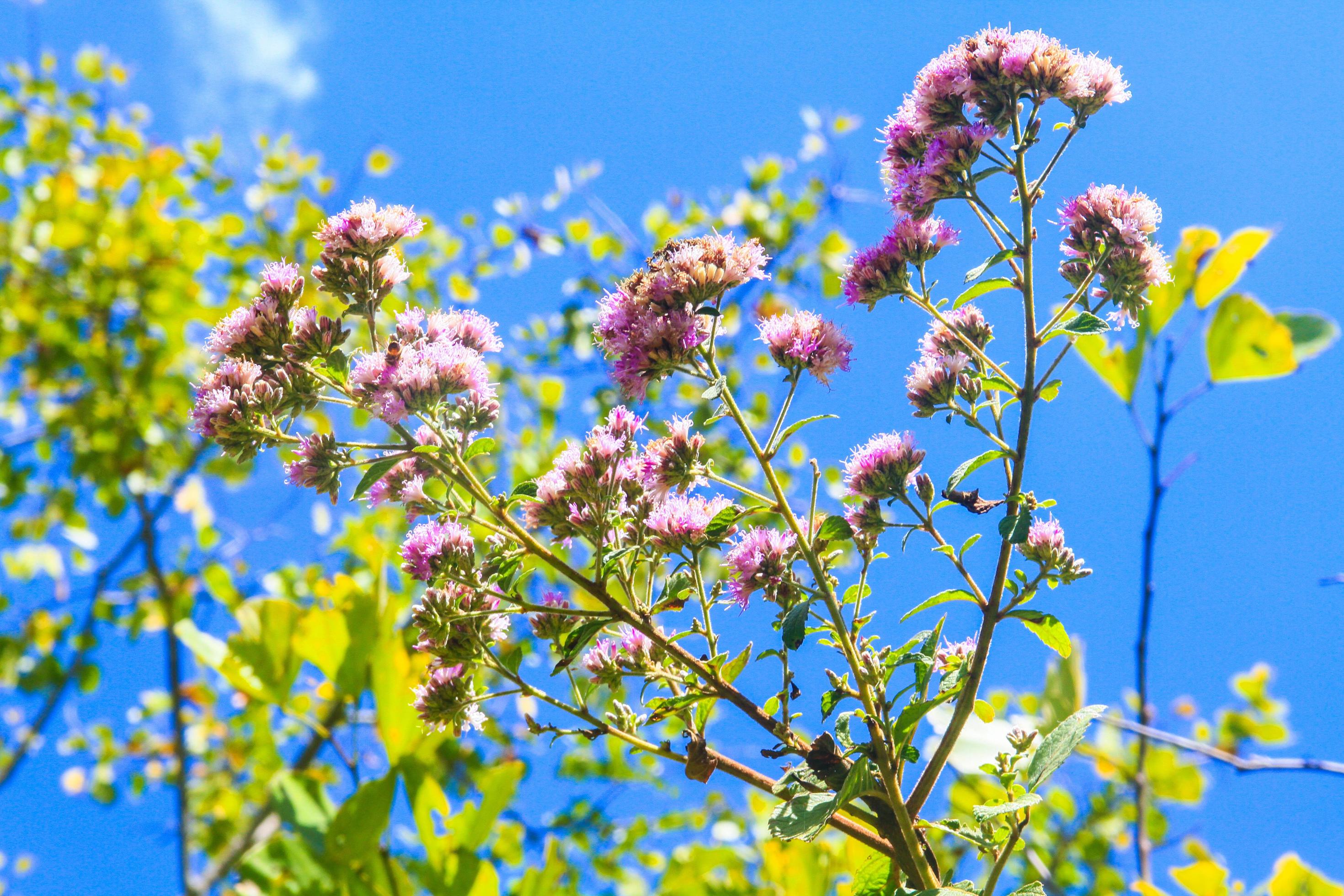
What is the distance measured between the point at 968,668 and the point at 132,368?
6636 mm

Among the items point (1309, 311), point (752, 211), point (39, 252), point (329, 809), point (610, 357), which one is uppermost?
point (752, 211)

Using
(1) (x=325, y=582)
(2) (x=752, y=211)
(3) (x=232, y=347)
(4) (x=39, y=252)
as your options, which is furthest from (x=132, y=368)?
(3) (x=232, y=347)

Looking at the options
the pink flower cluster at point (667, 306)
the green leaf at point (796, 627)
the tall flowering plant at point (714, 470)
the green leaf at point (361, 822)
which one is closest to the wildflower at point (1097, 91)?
the tall flowering plant at point (714, 470)

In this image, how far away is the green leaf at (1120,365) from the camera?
1.76 meters

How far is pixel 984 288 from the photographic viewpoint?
1.23m

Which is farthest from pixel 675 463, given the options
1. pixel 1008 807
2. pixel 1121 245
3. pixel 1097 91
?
pixel 1097 91

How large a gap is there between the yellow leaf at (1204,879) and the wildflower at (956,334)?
93 centimetres

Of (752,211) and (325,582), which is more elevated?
(752,211)

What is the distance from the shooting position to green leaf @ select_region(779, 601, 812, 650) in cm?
112

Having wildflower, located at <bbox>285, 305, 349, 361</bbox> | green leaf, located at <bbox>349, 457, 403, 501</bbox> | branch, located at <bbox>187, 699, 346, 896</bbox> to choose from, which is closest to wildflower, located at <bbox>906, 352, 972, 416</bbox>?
green leaf, located at <bbox>349, 457, 403, 501</bbox>

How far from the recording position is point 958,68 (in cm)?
135

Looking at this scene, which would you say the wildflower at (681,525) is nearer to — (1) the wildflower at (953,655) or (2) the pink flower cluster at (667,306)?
(2) the pink flower cluster at (667,306)

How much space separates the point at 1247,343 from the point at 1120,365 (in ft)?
0.73

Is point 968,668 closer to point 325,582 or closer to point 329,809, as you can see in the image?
point 329,809
